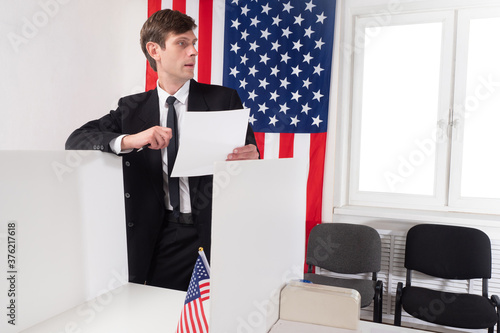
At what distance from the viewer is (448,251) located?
8.84 feet

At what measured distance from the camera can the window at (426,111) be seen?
2.93 meters

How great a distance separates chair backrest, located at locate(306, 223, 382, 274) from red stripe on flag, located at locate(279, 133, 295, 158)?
0.65 meters

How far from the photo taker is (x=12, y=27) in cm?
249

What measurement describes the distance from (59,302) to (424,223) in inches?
101

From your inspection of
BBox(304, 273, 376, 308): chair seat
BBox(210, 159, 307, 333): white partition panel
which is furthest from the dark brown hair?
BBox(304, 273, 376, 308): chair seat

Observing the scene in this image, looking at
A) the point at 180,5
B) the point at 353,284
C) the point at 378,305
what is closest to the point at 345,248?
the point at 353,284

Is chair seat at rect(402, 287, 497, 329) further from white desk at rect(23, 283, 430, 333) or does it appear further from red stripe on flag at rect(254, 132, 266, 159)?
red stripe on flag at rect(254, 132, 266, 159)

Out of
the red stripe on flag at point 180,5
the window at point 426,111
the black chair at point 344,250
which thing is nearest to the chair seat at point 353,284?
the black chair at point 344,250

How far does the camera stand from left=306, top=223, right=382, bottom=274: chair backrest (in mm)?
2801

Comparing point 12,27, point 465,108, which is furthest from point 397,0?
point 12,27

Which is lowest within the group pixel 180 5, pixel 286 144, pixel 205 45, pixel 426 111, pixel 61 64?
pixel 286 144

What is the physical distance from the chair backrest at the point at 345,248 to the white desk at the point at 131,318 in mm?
1738

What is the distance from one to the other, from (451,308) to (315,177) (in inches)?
51.1

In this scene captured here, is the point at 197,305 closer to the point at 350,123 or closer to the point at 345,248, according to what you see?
the point at 345,248
